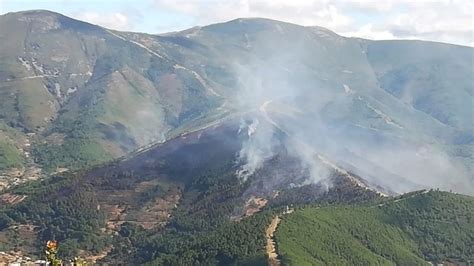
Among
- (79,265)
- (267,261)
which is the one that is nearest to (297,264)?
(267,261)

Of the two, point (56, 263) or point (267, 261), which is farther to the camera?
point (267, 261)

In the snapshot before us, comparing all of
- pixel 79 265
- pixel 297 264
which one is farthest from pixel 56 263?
pixel 297 264

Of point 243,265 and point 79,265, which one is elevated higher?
point 79,265

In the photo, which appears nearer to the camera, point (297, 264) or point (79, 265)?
point (79, 265)

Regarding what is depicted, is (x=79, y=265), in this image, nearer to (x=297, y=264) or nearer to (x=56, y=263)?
(x=56, y=263)

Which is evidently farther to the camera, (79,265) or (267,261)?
(267,261)

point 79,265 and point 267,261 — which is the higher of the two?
point 79,265

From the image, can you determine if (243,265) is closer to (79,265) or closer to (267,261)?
(267,261)
